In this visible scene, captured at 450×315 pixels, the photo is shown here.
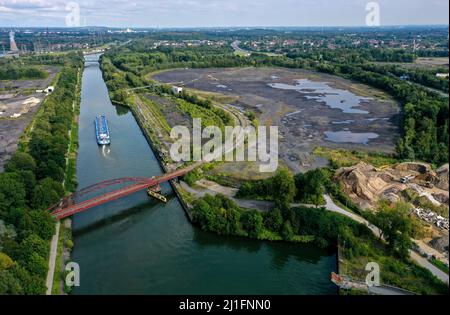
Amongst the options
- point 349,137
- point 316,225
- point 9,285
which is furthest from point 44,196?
point 349,137

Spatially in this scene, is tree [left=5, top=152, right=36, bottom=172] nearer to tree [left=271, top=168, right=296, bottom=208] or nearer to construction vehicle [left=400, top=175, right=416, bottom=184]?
tree [left=271, top=168, right=296, bottom=208]

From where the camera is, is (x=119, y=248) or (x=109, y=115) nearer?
(x=119, y=248)

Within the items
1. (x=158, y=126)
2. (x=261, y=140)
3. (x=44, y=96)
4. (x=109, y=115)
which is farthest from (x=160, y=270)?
(x=44, y=96)

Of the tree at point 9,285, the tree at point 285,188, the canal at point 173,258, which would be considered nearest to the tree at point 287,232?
the canal at point 173,258

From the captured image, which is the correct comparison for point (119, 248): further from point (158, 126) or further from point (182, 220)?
point (158, 126)

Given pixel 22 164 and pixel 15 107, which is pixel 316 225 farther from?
pixel 15 107

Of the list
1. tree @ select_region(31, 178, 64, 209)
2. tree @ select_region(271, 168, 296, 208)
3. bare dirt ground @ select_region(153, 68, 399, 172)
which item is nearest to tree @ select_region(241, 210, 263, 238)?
tree @ select_region(271, 168, 296, 208)
